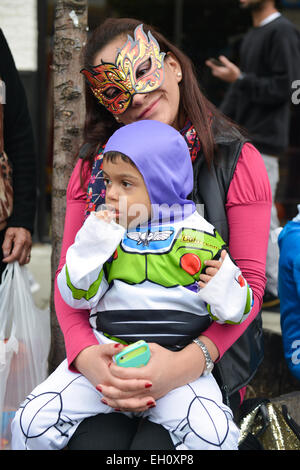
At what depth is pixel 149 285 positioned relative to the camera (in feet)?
6.42

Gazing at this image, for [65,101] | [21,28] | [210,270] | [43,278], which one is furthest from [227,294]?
[21,28]

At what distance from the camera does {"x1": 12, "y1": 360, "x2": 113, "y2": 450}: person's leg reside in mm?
1864

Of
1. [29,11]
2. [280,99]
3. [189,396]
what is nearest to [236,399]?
[189,396]

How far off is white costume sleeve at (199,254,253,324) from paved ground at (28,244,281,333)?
230cm

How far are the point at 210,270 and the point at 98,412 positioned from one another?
0.55 metres

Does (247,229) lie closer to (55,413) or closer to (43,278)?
(55,413)

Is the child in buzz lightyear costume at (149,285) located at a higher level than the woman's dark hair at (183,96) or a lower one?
lower

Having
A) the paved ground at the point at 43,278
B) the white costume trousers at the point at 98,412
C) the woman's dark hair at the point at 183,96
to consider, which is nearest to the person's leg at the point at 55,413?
the white costume trousers at the point at 98,412

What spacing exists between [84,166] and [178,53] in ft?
1.75

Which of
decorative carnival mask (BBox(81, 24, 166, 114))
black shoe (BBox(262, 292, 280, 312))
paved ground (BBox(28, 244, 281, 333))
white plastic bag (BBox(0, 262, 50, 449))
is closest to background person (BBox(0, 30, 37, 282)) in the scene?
white plastic bag (BBox(0, 262, 50, 449))

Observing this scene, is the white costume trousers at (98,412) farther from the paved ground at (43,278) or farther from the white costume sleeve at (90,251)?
the paved ground at (43,278)

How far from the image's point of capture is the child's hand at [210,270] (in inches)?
72.8

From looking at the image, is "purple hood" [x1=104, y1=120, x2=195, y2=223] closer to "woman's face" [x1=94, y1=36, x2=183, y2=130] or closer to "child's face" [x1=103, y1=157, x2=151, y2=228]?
"child's face" [x1=103, y1=157, x2=151, y2=228]
